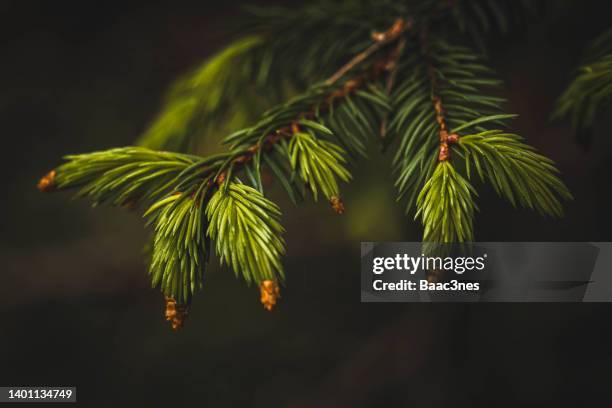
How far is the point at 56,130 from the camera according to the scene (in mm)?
1348

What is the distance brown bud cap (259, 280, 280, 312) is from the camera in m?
0.33

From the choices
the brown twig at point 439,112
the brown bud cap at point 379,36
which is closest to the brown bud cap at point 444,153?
the brown twig at point 439,112

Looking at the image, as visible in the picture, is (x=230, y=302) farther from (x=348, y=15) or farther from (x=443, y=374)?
(x=348, y=15)

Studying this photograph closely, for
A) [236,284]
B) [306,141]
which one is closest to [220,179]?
[306,141]

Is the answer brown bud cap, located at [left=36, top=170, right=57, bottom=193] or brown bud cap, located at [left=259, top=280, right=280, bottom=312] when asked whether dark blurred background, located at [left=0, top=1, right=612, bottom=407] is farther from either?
brown bud cap, located at [left=259, top=280, right=280, bottom=312]

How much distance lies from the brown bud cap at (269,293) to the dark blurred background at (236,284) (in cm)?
59

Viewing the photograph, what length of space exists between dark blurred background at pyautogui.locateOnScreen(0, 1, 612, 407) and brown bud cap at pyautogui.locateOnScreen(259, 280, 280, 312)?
589mm

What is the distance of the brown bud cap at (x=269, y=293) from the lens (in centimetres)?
33

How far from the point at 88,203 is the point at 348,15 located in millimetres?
1010

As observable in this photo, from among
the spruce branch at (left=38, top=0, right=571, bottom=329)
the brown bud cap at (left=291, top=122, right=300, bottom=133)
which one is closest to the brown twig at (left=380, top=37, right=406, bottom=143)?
the spruce branch at (left=38, top=0, right=571, bottom=329)

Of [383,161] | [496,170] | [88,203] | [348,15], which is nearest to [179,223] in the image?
[496,170]

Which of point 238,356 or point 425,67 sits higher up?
point 425,67

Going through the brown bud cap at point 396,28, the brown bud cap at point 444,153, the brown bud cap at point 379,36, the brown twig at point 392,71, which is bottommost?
the brown bud cap at point 444,153

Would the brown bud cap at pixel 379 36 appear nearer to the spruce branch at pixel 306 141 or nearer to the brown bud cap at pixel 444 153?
the spruce branch at pixel 306 141
